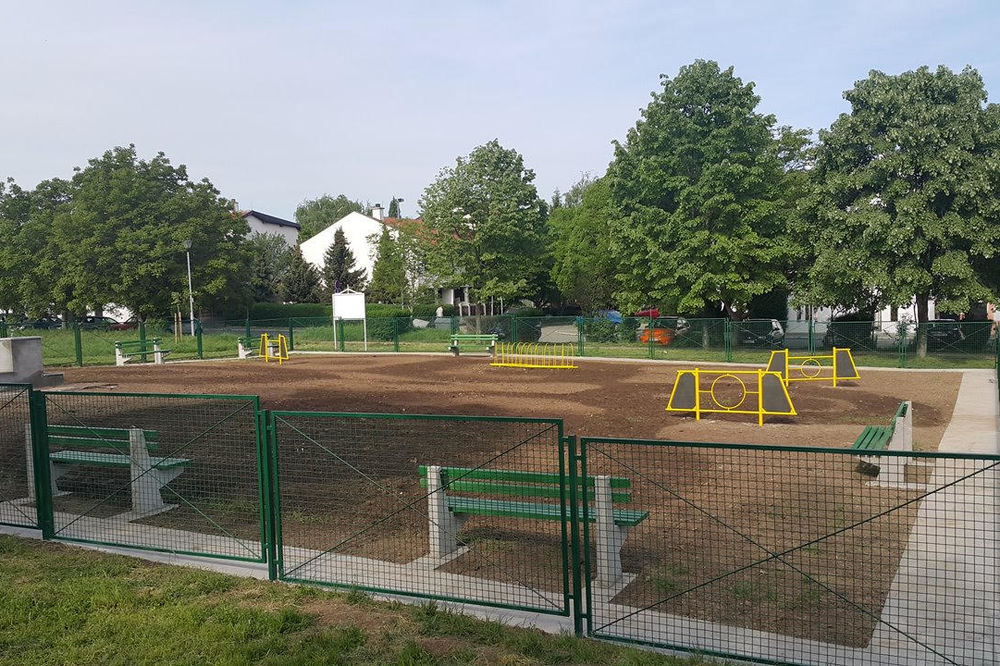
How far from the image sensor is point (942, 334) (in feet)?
93.5

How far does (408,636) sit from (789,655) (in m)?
2.46

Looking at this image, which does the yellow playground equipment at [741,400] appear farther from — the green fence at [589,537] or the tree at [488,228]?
the tree at [488,228]

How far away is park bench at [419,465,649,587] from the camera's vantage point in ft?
19.5

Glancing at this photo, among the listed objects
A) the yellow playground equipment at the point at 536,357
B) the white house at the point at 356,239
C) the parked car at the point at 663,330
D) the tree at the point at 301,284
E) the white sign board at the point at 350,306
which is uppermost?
the white house at the point at 356,239

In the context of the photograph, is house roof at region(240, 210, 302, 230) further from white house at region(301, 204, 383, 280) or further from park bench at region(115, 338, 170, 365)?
park bench at region(115, 338, 170, 365)

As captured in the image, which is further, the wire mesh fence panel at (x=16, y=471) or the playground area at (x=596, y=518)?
the wire mesh fence panel at (x=16, y=471)

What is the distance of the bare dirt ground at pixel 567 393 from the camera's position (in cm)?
1380

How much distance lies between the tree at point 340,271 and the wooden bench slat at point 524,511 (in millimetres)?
60485

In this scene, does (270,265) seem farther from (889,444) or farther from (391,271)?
(889,444)

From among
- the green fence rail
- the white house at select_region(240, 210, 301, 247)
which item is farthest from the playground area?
the white house at select_region(240, 210, 301, 247)

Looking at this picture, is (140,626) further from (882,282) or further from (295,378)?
(882,282)

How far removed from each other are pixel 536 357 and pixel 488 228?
19.8 meters

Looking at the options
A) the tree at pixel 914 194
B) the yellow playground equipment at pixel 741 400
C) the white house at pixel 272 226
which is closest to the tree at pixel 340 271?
the white house at pixel 272 226

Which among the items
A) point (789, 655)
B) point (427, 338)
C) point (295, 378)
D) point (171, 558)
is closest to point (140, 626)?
point (171, 558)
